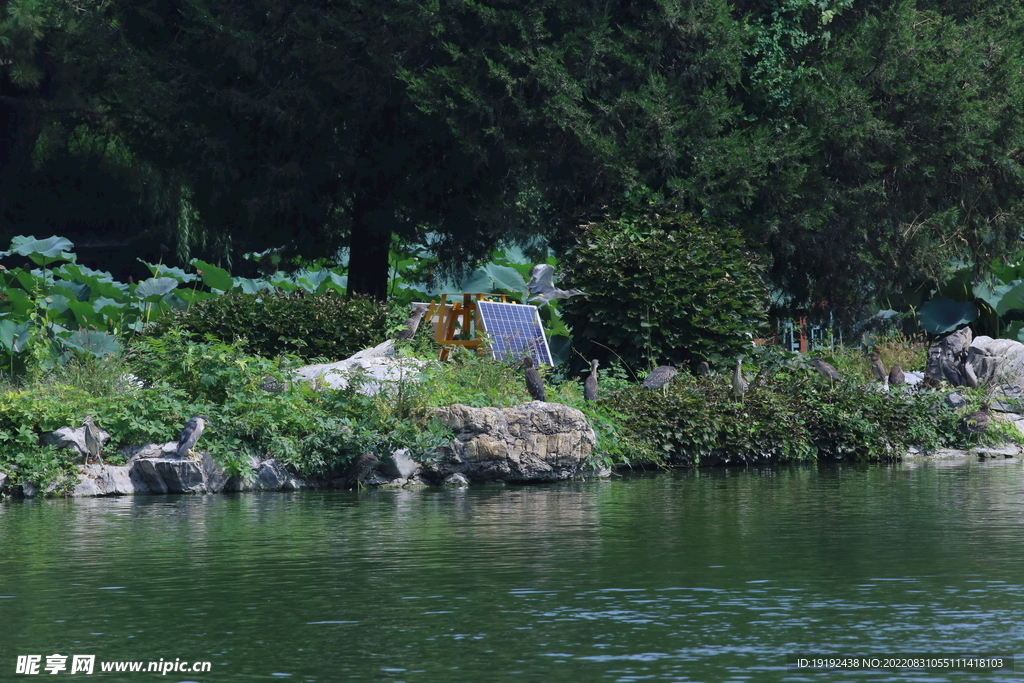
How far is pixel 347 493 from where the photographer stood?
14.3 m

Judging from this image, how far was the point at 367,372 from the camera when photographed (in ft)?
55.2

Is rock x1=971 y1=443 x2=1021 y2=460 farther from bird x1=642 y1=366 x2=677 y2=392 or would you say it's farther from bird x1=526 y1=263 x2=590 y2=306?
bird x1=526 y1=263 x2=590 y2=306

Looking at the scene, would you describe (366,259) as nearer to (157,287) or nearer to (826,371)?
(157,287)

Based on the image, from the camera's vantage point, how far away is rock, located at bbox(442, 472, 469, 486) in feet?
49.4

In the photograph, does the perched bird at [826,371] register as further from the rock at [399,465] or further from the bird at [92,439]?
the bird at [92,439]

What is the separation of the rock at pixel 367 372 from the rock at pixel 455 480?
1.22 metres

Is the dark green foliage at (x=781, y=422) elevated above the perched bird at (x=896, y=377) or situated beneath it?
situated beneath

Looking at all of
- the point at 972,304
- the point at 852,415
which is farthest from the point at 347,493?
the point at 972,304

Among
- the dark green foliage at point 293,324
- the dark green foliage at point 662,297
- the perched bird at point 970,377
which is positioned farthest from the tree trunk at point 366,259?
the perched bird at point 970,377

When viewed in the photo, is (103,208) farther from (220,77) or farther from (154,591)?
(154,591)

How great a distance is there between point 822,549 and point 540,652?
3.52 metres

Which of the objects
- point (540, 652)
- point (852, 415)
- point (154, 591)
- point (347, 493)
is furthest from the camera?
point (852, 415)

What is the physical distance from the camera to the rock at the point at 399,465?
48.5ft

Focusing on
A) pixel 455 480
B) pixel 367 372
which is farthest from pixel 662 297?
pixel 455 480
